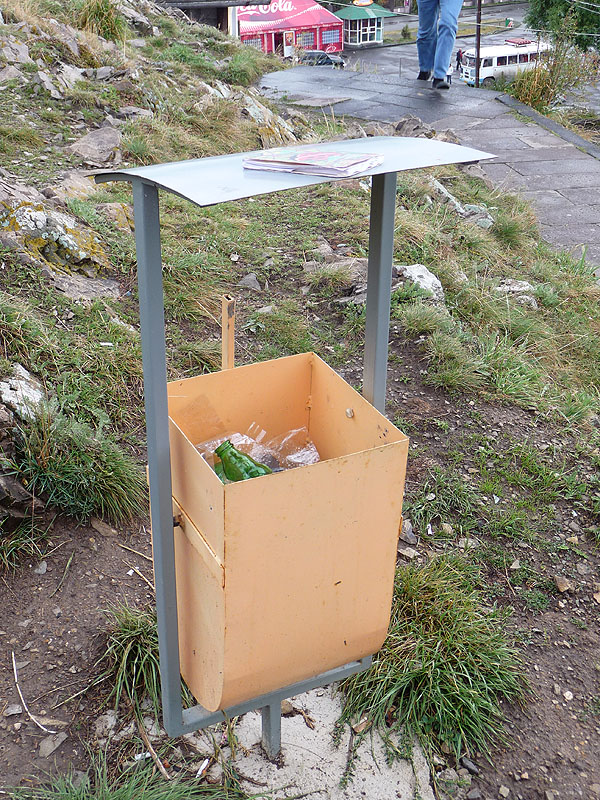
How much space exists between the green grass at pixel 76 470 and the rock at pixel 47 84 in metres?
5.05

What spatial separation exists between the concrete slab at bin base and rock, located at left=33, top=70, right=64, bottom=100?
20.6 feet

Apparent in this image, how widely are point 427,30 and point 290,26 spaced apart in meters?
22.3

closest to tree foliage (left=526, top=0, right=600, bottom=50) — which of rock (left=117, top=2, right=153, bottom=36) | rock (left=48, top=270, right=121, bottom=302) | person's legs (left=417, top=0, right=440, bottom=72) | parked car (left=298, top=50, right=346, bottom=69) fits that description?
parked car (left=298, top=50, right=346, bottom=69)

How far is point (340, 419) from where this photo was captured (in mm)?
2057

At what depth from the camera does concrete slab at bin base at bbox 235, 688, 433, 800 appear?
2.12m

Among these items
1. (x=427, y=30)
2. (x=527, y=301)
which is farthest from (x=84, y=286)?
(x=427, y=30)

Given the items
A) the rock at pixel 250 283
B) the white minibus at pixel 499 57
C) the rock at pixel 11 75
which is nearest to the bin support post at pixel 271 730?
the rock at pixel 250 283

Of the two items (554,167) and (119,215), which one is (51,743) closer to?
(119,215)

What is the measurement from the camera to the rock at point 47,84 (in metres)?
6.96

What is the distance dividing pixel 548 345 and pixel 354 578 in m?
3.18

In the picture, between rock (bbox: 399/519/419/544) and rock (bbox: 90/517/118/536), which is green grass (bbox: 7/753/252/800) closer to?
rock (bbox: 90/517/118/536)

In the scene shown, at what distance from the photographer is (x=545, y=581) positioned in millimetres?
2936

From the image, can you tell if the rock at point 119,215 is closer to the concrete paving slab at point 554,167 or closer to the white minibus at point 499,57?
the concrete paving slab at point 554,167

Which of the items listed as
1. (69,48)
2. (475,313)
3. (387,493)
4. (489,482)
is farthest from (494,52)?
(387,493)
